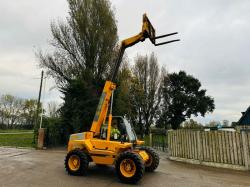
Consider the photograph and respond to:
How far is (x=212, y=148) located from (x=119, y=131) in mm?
5236

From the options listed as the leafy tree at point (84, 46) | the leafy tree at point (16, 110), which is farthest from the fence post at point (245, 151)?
the leafy tree at point (16, 110)

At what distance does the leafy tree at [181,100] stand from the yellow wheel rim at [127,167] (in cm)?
2937

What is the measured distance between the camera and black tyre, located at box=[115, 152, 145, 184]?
23.4 ft

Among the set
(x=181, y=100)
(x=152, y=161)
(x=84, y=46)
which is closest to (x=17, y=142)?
(x=84, y=46)

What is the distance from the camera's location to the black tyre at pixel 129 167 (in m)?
7.12

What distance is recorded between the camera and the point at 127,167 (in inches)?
293

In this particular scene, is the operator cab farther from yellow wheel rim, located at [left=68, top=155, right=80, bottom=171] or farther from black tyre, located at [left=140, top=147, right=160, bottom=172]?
yellow wheel rim, located at [left=68, top=155, right=80, bottom=171]

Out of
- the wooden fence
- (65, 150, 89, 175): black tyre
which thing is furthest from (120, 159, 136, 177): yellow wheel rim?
the wooden fence

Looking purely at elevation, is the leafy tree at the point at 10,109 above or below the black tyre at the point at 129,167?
above

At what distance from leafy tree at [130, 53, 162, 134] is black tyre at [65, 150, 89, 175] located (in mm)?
24322

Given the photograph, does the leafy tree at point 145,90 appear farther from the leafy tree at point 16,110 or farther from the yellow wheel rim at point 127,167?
the leafy tree at point 16,110

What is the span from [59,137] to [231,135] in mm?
13406

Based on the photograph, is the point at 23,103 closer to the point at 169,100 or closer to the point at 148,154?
the point at 169,100

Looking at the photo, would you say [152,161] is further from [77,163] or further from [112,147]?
[77,163]
